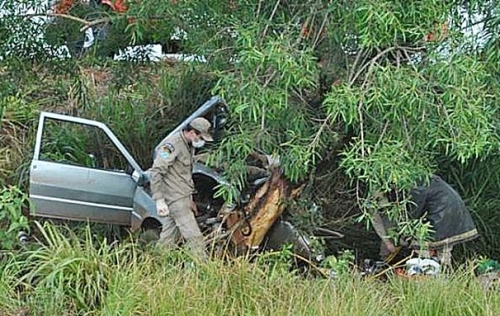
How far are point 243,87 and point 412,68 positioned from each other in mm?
1054

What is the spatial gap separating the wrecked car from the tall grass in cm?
155

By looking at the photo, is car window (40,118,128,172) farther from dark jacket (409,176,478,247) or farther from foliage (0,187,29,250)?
dark jacket (409,176,478,247)

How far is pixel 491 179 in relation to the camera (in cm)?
880

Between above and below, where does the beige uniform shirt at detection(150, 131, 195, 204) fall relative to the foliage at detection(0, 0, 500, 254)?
below

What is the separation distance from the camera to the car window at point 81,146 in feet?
30.4

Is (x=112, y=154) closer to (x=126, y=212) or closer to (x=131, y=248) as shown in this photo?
(x=126, y=212)

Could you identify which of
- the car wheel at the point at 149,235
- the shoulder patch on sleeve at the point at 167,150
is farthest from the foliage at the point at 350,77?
the car wheel at the point at 149,235

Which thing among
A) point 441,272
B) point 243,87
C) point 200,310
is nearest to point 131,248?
point 200,310

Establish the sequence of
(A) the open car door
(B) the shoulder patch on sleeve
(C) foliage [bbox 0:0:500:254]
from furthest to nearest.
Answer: (A) the open car door → (B) the shoulder patch on sleeve → (C) foliage [bbox 0:0:500:254]

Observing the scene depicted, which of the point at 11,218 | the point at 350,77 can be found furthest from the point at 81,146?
the point at 350,77

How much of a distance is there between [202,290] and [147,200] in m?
2.78

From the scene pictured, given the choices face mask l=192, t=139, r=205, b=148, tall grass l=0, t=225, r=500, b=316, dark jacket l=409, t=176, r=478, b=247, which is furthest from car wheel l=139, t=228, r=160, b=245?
dark jacket l=409, t=176, r=478, b=247

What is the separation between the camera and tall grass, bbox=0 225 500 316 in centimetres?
532

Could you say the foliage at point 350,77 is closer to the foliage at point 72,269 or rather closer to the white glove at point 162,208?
the foliage at point 72,269
